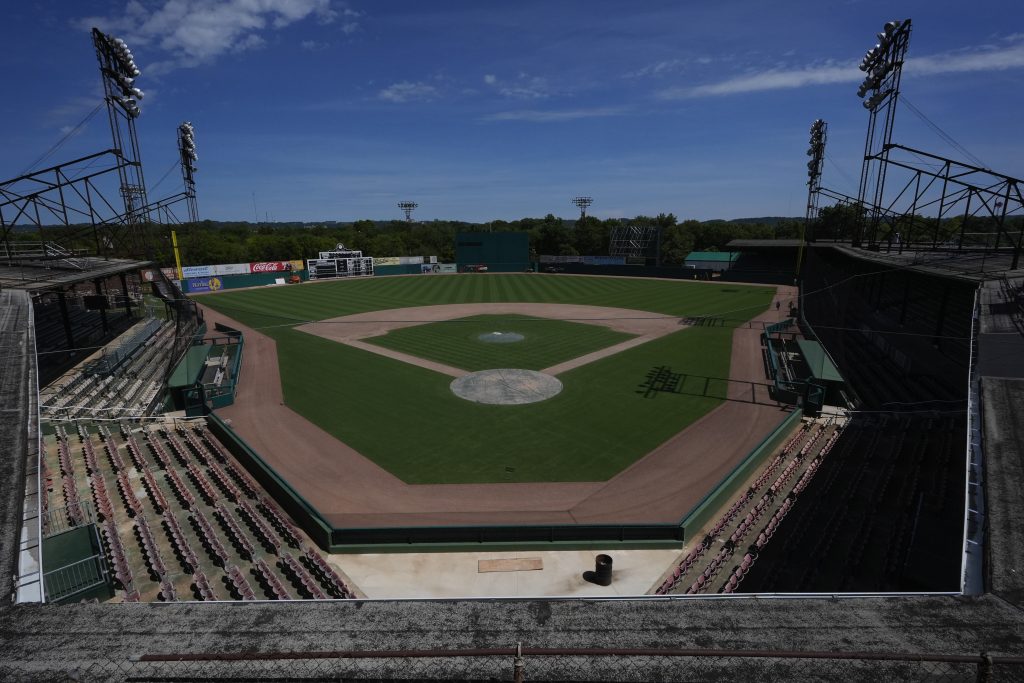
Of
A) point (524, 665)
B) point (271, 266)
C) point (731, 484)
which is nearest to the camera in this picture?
point (524, 665)

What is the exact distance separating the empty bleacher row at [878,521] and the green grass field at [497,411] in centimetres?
580

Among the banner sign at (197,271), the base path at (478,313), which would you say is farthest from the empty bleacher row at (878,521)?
the banner sign at (197,271)

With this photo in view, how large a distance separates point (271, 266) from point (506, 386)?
60910mm

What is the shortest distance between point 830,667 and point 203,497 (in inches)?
658

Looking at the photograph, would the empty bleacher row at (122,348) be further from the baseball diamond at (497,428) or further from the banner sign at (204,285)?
the banner sign at (204,285)

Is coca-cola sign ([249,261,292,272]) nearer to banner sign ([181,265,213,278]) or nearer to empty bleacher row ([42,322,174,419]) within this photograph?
banner sign ([181,265,213,278])

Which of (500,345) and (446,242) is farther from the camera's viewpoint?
(446,242)

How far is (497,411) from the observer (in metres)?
23.0

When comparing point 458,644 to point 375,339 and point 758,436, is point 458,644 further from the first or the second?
point 375,339

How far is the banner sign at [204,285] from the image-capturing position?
65625mm

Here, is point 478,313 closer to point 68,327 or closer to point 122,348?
point 122,348

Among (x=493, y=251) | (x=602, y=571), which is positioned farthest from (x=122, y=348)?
(x=493, y=251)

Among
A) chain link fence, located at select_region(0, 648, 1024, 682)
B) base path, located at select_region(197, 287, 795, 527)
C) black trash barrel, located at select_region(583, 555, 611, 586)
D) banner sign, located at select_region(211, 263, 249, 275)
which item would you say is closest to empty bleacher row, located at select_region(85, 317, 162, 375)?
base path, located at select_region(197, 287, 795, 527)

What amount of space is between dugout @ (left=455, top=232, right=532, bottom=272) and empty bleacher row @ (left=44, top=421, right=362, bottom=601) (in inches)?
2723
